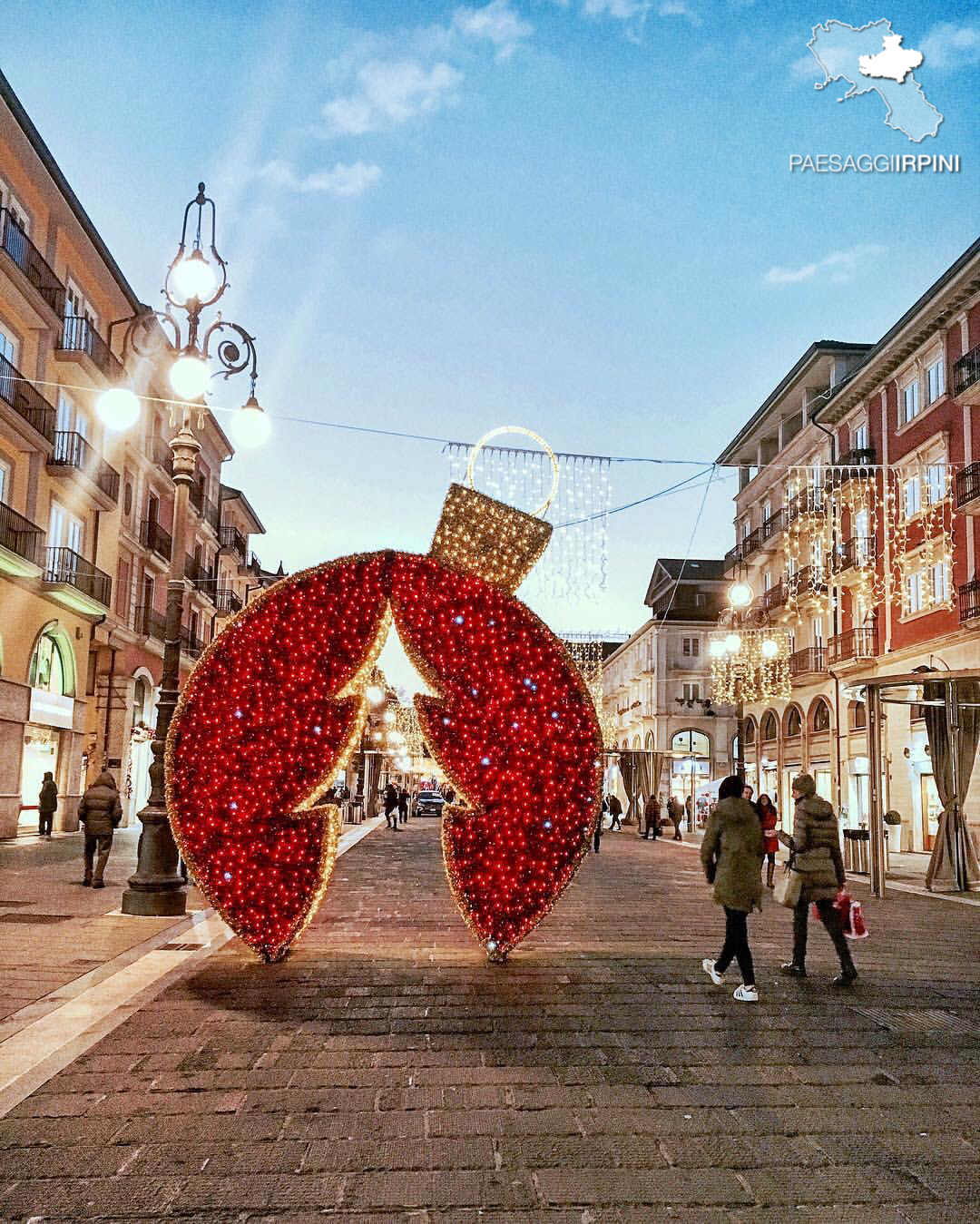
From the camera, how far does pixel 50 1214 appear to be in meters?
3.84

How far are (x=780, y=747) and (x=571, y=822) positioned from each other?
33.8 m

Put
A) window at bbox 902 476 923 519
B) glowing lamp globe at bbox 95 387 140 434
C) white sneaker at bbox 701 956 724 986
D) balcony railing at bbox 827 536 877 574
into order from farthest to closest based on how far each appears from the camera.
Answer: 1. balcony railing at bbox 827 536 877 574
2. window at bbox 902 476 923 519
3. glowing lamp globe at bbox 95 387 140 434
4. white sneaker at bbox 701 956 724 986

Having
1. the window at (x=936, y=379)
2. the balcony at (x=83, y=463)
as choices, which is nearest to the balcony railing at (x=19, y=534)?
the balcony at (x=83, y=463)

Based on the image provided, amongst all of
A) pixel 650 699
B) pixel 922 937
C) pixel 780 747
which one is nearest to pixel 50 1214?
pixel 922 937

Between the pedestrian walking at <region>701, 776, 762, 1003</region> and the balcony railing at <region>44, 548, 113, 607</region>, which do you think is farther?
the balcony railing at <region>44, 548, 113, 607</region>

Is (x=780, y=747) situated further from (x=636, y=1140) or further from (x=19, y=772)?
(x=636, y=1140)

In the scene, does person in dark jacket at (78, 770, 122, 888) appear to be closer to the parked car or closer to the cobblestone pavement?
the cobblestone pavement

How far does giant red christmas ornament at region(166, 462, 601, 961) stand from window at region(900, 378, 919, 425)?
24.3m

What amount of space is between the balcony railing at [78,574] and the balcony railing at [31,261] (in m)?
5.76

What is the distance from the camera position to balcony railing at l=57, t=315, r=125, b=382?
25.6 meters

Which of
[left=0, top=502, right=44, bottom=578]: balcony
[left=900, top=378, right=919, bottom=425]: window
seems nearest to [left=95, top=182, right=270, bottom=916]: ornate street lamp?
[left=0, top=502, right=44, bottom=578]: balcony

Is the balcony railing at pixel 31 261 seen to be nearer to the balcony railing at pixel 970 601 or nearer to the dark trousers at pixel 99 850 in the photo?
the dark trousers at pixel 99 850

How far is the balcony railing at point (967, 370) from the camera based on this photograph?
24.8 m

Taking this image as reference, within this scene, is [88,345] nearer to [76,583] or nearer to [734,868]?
[76,583]
